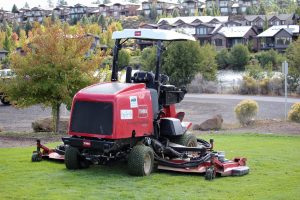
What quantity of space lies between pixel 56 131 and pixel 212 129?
277 inches

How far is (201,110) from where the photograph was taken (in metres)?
41.5

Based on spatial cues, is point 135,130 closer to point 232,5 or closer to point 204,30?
point 204,30

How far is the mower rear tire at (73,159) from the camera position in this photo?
13086 millimetres

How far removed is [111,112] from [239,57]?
69.4 metres

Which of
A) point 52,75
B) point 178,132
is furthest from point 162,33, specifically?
point 52,75

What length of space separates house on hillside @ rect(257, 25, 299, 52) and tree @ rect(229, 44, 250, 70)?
53.5 feet

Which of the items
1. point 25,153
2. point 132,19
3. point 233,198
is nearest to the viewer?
point 233,198

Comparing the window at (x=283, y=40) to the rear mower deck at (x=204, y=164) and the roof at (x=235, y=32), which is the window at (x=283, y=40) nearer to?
the roof at (x=235, y=32)

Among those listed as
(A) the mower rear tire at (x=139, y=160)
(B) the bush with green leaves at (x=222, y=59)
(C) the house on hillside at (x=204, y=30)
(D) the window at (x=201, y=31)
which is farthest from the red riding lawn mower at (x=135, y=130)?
(D) the window at (x=201, y=31)

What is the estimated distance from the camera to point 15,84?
22.1 metres

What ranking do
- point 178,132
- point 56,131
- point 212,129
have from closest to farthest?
point 178,132 < point 56,131 < point 212,129

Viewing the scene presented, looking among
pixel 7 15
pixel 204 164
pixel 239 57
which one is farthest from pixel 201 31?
A: pixel 204 164

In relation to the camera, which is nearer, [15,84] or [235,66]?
[15,84]

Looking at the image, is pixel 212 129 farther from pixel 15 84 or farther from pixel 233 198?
pixel 233 198
